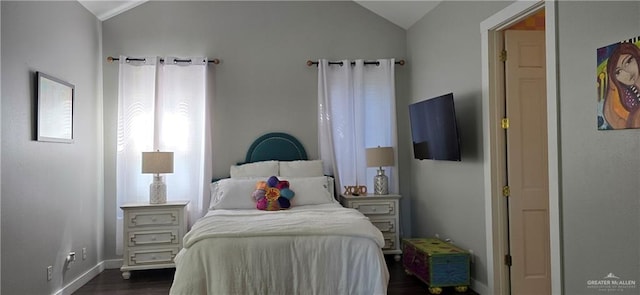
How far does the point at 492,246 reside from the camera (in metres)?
3.38

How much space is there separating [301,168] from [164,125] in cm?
159

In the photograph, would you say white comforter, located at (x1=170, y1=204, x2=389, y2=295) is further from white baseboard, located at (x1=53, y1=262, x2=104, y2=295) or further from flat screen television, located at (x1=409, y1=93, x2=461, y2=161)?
white baseboard, located at (x1=53, y1=262, x2=104, y2=295)

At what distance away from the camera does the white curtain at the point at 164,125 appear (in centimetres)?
457

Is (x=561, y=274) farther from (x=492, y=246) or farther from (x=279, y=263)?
(x=279, y=263)

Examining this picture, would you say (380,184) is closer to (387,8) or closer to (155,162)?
(387,8)

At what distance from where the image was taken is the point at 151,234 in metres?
4.22

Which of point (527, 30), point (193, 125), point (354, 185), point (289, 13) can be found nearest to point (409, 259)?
point (354, 185)

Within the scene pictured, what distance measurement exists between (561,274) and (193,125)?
12.3 feet

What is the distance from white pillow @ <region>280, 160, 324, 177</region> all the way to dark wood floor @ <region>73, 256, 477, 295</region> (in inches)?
52.2

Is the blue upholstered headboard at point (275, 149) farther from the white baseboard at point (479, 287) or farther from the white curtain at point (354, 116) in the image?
the white baseboard at point (479, 287)

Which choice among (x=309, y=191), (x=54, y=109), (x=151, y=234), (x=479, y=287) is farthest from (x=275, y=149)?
(x=479, y=287)

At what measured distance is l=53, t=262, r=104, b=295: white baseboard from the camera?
3.68 meters

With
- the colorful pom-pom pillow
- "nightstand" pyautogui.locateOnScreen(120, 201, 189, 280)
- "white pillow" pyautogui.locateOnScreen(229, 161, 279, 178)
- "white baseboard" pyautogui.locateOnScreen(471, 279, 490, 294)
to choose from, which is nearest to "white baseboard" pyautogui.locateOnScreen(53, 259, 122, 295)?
"nightstand" pyautogui.locateOnScreen(120, 201, 189, 280)

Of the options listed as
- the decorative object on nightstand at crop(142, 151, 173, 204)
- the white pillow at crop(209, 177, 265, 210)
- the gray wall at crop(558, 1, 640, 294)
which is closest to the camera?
the gray wall at crop(558, 1, 640, 294)
